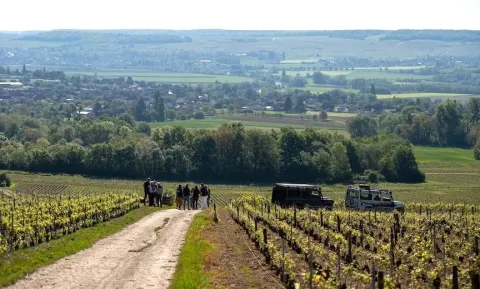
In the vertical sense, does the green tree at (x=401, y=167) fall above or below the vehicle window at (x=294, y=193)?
above

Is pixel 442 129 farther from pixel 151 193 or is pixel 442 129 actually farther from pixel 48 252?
pixel 48 252

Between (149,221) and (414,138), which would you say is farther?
(414,138)

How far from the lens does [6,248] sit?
25.3 m

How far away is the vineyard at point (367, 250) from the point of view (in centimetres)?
2138

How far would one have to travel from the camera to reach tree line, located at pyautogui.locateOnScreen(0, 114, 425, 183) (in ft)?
386

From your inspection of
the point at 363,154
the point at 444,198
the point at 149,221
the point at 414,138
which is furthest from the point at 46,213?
the point at 414,138

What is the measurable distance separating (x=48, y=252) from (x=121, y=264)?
9.11 ft

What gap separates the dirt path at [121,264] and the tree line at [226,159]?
8445 centimetres

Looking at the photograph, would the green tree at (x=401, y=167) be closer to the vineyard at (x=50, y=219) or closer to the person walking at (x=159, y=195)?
the person walking at (x=159, y=195)

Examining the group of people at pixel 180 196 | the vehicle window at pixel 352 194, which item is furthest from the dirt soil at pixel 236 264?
the vehicle window at pixel 352 194

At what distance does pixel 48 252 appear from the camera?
2628 centimetres

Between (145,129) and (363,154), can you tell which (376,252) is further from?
(145,129)

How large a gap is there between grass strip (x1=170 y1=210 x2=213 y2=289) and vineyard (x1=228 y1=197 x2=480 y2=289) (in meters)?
1.85

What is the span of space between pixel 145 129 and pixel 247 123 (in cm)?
2838
